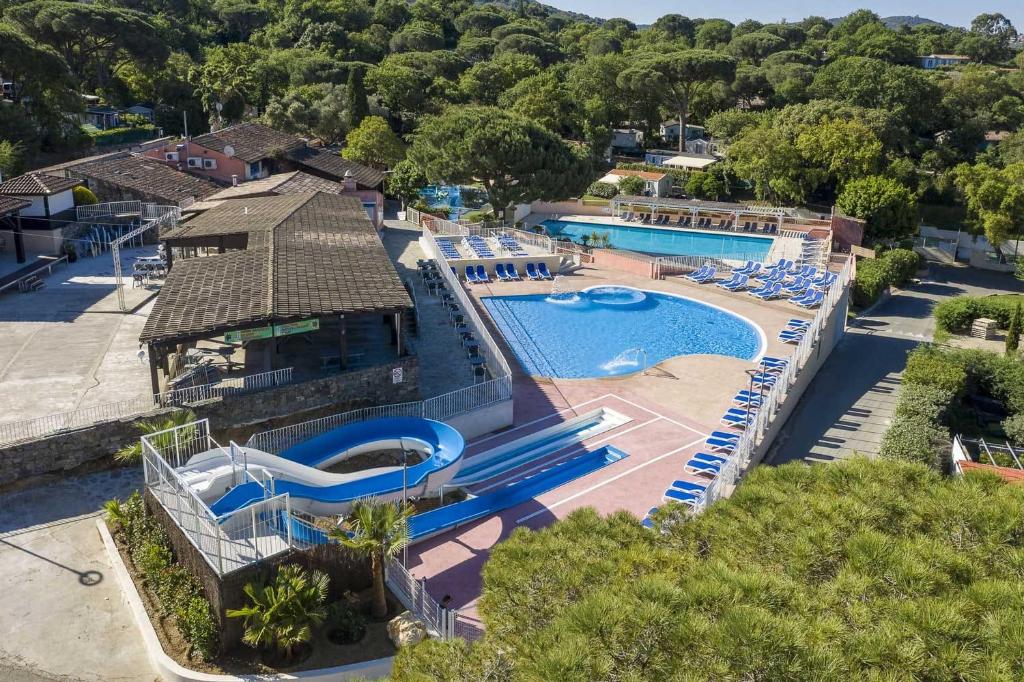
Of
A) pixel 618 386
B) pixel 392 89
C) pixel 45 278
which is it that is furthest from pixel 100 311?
pixel 392 89

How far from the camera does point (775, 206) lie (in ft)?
179

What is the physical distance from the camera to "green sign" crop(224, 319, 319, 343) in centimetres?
1917

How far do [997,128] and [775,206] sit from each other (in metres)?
27.5

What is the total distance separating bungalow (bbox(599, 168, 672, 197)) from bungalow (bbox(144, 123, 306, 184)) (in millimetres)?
24886

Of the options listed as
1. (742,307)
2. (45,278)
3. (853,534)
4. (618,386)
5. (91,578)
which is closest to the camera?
(853,534)

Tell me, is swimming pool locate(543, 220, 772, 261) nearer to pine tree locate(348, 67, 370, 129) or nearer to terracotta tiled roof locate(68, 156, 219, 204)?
pine tree locate(348, 67, 370, 129)

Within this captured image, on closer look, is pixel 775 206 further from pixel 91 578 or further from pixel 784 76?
pixel 91 578

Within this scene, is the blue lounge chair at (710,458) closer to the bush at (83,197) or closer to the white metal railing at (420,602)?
the white metal railing at (420,602)

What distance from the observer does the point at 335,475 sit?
17.3 m

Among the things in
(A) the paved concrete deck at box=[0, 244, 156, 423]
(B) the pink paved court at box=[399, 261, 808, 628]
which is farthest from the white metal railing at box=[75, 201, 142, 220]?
(B) the pink paved court at box=[399, 261, 808, 628]

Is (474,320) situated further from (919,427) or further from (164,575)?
(164,575)

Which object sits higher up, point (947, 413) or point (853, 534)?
point (853, 534)

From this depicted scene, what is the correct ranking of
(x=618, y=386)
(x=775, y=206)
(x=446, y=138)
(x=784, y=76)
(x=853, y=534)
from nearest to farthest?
1. (x=853, y=534)
2. (x=618, y=386)
3. (x=446, y=138)
4. (x=775, y=206)
5. (x=784, y=76)

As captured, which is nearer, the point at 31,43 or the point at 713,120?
the point at 31,43
